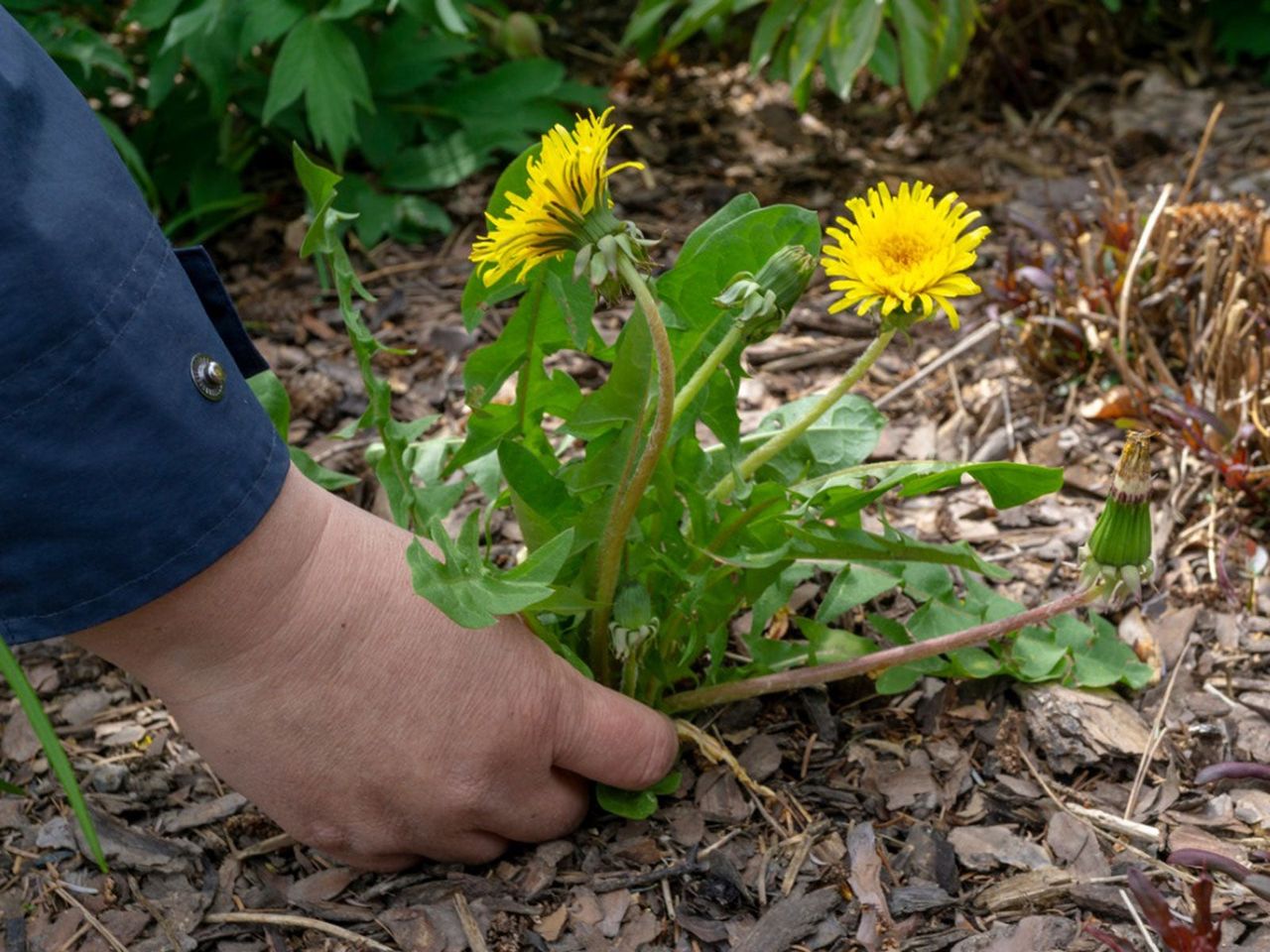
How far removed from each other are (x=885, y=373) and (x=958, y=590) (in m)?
0.53

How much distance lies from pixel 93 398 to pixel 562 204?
1.28 ft

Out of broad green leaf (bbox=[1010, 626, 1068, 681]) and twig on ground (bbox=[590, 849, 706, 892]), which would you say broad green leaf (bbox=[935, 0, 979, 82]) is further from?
twig on ground (bbox=[590, 849, 706, 892])

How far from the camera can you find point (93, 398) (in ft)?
3.27

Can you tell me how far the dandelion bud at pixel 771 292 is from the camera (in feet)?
3.60

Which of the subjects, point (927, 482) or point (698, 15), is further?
point (698, 15)

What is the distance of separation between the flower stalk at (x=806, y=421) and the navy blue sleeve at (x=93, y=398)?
48 centimetres

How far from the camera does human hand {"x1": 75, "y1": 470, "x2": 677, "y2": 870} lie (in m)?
1.14

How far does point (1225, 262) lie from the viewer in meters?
1.98

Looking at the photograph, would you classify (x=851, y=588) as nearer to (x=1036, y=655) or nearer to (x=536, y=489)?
(x=1036, y=655)

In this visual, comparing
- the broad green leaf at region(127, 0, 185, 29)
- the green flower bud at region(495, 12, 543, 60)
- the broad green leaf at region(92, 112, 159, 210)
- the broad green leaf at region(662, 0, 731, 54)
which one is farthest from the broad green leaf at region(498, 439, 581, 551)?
the green flower bud at region(495, 12, 543, 60)

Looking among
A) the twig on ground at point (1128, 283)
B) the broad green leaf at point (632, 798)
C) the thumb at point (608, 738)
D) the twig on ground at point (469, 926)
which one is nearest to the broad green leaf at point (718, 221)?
the thumb at point (608, 738)

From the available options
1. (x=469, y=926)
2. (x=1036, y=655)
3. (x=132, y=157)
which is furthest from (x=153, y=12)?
(x=1036, y=655)

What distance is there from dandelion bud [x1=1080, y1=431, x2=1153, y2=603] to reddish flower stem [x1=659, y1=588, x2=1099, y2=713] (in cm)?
4

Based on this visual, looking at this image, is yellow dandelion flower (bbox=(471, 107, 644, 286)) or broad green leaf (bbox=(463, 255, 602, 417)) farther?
broad green leaf (bbox=(463, 255, 602, 417))
